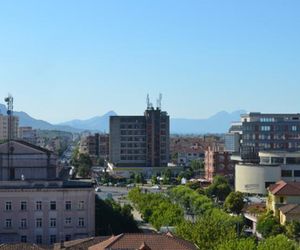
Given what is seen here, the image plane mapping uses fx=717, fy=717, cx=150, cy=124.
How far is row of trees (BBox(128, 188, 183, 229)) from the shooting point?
45312mm

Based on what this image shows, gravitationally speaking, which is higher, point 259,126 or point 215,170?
point 259,126

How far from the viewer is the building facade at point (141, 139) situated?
113562 millimetres

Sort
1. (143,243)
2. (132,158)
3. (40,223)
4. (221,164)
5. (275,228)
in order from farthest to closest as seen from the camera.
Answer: (132,158)
(221,164)
(275,228)
(40,223)
(143,243)

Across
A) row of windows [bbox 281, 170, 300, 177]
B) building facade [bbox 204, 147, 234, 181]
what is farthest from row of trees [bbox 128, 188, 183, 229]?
building facade [bbox 204, 147, 234, 181]

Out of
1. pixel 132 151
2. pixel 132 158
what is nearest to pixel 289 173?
pixel 132 151

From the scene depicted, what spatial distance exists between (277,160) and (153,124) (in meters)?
34.5

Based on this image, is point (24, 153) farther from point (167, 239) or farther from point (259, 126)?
point (259, 126)

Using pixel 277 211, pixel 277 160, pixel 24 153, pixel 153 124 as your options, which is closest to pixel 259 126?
pixel 277 160

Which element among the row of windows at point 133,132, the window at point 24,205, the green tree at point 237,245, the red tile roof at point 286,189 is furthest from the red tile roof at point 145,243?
the row of windows at point 133,132

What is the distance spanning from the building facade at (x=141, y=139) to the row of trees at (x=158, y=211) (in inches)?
2034

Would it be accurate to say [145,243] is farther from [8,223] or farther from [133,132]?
[133,132]

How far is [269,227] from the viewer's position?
4566 centimetres

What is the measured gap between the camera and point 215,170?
313 ft

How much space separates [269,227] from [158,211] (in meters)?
7.82
